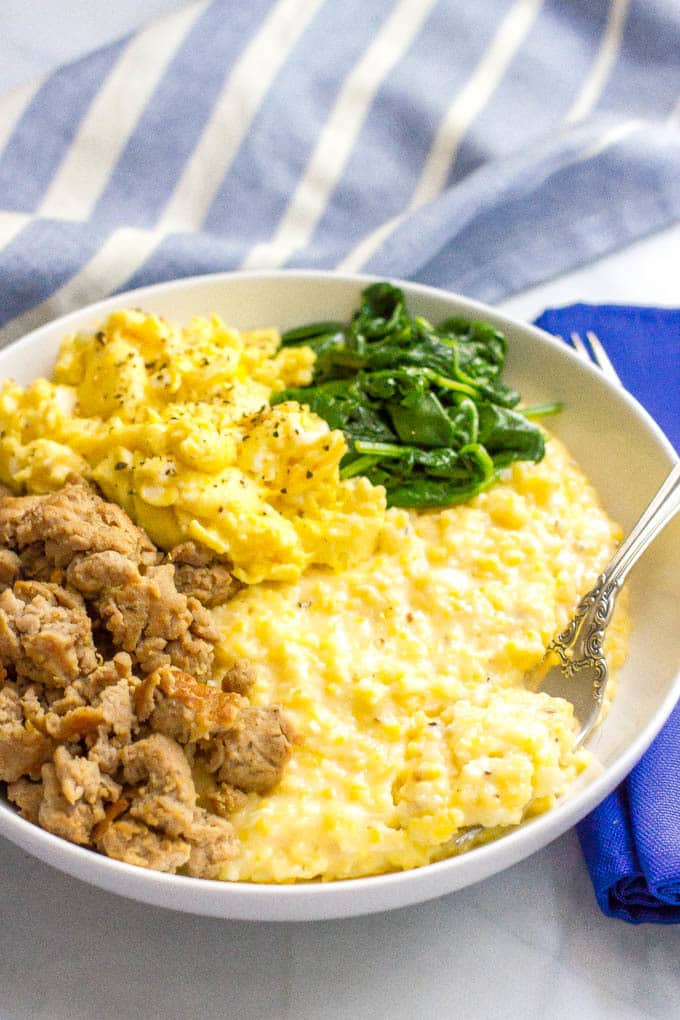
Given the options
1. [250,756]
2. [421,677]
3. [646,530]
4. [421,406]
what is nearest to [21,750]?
[250,756]

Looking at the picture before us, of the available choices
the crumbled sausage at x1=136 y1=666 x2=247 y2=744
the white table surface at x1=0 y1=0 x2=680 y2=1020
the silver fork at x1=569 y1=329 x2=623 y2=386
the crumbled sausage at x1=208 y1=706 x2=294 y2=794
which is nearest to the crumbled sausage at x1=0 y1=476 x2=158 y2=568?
the crumbled sausage at x1=136 y1=666 x2=247 y2=744

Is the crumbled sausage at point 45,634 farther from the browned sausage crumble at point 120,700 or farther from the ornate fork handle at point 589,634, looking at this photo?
the ornate fork handle at point 589,634

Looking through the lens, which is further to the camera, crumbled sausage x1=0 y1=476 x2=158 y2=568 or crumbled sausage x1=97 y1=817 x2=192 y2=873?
crumbled sausage x1=0 y1=476 x2=158 y2=568

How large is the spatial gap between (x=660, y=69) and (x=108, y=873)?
6753mm

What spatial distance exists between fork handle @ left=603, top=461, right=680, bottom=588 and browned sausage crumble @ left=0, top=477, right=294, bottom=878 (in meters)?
1.50

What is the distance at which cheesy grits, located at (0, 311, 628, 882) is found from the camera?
387 centimetres

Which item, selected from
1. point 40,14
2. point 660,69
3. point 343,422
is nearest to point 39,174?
point 40,14

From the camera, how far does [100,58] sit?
6863 millimetres

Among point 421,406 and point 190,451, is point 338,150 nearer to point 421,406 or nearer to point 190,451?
point 421,406

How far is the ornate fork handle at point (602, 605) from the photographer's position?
439 centimetres

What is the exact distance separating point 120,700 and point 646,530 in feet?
7.26

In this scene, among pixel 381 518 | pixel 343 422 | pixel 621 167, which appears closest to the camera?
pixel 381 518

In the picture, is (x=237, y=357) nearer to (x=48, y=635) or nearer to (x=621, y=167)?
(x=48, y=635)

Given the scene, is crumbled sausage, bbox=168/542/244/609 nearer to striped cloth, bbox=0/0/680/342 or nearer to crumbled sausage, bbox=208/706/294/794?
crumbled sausage, bbox=208/706/294/794
